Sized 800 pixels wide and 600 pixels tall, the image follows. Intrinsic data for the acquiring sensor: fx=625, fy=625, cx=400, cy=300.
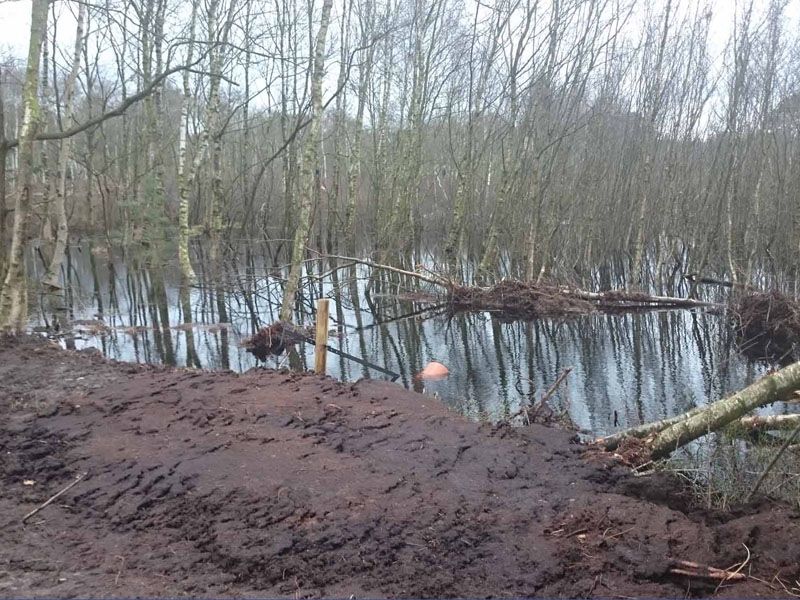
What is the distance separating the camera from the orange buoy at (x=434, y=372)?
9.60 m

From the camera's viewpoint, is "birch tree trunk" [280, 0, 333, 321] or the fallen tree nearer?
the fallen tree

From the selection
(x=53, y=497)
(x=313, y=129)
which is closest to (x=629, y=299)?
(x=313, y=129)

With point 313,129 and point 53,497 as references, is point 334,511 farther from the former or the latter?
point 313,129

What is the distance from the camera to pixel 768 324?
11930 millimetres

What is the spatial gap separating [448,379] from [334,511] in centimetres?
551

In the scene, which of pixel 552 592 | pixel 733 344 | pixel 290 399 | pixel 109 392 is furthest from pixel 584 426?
pixel 733 344

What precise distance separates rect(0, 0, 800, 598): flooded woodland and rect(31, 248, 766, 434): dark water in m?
0.09

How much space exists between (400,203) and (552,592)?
16.1 metres

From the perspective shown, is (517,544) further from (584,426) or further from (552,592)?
(584,426)

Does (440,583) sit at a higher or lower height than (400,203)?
lower

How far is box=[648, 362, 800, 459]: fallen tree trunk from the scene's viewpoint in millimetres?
4711

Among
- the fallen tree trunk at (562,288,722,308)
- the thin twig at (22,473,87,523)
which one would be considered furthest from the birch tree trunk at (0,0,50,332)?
the fallen tree trunk at (562,288,722,308)

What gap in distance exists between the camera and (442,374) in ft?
31.8

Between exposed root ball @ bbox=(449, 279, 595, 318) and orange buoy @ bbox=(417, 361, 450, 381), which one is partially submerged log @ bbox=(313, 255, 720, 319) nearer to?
exposed root ball @ bbox=(449, 279, 595, 318)
